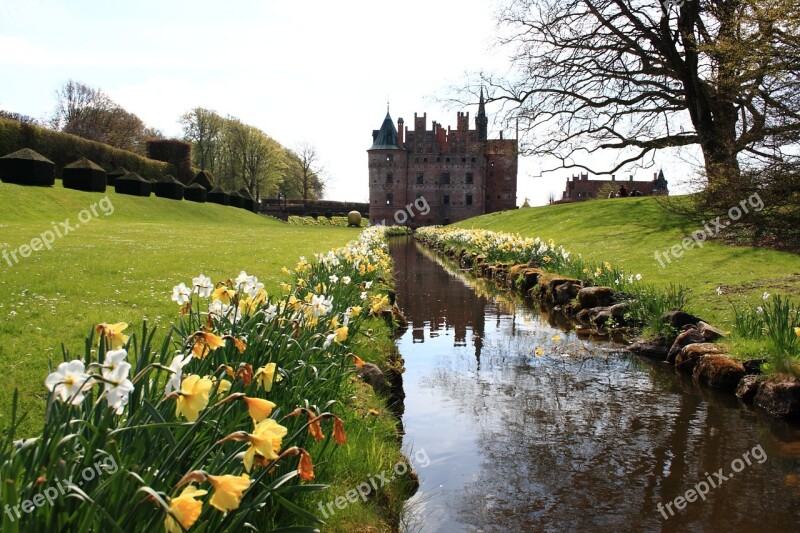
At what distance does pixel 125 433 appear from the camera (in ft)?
7.14

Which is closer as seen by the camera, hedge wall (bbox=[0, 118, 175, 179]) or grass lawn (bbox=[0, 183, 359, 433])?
grass lawn (bbox=[0, 183, 359, 433])

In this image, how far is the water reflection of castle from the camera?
9295 mm

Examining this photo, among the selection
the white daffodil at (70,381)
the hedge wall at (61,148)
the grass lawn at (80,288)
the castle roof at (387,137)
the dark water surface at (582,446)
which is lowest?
the dark water surface at (582,446)

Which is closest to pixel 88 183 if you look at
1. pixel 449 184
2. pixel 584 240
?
pixel 584 240

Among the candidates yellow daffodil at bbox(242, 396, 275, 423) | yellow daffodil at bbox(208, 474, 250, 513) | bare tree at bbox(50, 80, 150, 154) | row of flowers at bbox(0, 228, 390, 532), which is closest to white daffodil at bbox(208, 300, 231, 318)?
row of flowers at bbox(0, 228, 390, 532)

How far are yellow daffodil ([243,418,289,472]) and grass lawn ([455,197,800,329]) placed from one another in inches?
292

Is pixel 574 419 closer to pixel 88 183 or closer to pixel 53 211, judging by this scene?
pixel 53 211

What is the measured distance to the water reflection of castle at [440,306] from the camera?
929 cm

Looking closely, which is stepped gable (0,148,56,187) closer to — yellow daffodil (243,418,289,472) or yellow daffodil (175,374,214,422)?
yellow daffodil (175,374,214,422)

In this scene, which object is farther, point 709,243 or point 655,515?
point 709,243

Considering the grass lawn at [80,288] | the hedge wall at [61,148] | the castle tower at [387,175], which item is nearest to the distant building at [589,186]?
the castle tower at [387,175]

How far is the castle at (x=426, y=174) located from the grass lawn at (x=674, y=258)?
41.9 metres

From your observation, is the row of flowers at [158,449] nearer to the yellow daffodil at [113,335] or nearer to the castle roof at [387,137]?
the yellow daffodil at [113,335]

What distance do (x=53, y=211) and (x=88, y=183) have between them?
7124 millimetres
